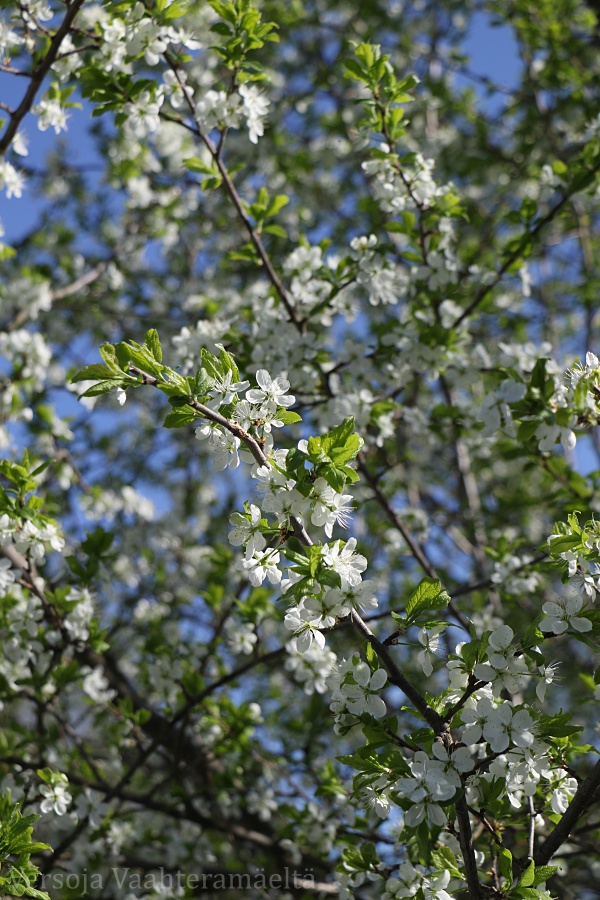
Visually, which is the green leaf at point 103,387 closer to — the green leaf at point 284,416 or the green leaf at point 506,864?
the green leaf at point 284,416

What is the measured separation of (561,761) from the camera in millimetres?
1920

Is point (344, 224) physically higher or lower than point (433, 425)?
higher

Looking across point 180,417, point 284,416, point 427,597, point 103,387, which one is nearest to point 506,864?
point 427,597

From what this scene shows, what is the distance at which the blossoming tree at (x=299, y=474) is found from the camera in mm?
1788

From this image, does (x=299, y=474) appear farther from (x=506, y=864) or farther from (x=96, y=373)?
(x=506, y=864)

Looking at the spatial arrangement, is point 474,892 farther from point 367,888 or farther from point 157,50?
point 157,50

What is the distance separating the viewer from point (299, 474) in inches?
67.4

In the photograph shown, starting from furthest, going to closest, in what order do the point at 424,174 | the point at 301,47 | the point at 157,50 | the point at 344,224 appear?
the point at 301,47 < the point at 344,224 < the point at 424,174 < the point at 157,50

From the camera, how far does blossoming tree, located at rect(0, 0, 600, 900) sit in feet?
5.87

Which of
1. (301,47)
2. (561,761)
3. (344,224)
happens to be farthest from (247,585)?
(301,47)

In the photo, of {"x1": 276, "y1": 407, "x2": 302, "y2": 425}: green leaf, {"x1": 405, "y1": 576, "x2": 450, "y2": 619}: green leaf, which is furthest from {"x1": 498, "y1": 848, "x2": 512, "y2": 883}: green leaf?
{"x1": 276, "y1": 407, "x2": 302, "y2": 425}: green leaf

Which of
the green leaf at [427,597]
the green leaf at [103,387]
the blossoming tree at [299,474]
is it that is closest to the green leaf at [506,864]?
the blossoming tree at [299,474]

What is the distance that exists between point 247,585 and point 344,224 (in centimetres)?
327

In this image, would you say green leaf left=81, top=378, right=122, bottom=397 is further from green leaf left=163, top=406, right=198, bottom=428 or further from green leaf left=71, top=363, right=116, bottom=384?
green leaf left=163, top=406, right=198, bottom=428
